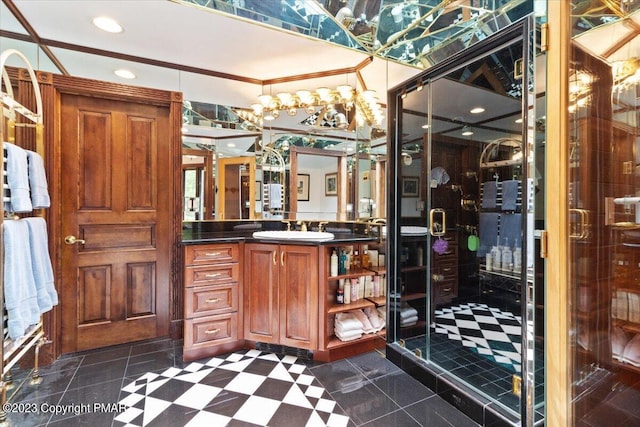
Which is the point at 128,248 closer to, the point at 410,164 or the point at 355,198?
the point at 355,198

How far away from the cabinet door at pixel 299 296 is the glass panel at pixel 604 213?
145 centimetres

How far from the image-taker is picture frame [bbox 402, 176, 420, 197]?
233 centimetres

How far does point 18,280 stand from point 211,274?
1.03m

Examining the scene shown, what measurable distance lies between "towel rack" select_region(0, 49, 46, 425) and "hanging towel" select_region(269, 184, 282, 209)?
168 cm

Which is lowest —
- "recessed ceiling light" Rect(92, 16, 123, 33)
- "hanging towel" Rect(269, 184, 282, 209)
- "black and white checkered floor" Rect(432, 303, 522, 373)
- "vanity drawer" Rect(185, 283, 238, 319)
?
"black and white checkered floor" Rect(432, 303, 522, 373)

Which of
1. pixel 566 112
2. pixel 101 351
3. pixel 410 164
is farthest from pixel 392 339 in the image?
pixel 101 351

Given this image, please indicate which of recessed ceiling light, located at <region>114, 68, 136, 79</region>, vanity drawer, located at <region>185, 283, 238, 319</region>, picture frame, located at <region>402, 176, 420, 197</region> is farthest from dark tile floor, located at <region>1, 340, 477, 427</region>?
recessed ceiling light, located at <region>114, 68, 136, 79</region>

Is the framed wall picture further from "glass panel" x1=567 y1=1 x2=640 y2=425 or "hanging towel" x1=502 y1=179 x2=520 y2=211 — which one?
"glass panel" x1=567 y1=1 x2=640 y2=425

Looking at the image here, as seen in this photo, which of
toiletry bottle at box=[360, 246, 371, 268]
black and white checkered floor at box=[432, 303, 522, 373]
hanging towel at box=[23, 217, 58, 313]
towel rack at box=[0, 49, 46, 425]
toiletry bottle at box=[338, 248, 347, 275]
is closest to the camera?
towel rack at box=[0, 49, 46, 425]

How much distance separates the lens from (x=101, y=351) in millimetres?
2342

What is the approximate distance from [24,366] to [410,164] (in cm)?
320

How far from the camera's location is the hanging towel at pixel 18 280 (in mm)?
1538

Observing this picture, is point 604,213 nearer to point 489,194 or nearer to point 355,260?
point 489,194

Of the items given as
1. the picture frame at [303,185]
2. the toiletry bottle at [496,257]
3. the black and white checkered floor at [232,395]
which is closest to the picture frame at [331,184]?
the picture frame at [303,185]
